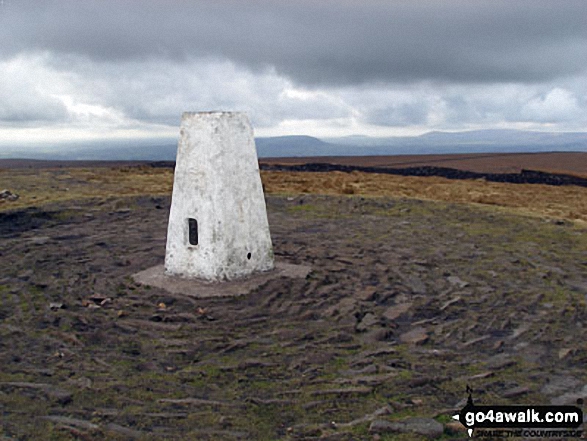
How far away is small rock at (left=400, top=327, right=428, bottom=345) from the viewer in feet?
30.3

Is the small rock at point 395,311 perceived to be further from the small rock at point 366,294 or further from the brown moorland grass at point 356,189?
the brown moorland grass at point 356,189

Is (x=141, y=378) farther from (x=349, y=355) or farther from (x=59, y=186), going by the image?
(x=59, y=186)

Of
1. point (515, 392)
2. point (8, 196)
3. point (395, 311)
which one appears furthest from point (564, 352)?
point (8, 196)

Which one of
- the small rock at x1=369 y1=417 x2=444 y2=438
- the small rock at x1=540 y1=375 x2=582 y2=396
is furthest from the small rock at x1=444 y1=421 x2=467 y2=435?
the small rock at x1=540 y1=375 x2=582 y2=396

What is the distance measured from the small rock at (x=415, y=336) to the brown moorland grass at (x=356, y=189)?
12120 millimetres

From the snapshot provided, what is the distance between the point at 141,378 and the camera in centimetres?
779

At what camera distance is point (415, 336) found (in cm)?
948

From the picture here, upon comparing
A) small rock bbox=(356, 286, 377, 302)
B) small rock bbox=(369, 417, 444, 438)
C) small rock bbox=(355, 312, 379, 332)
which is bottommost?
small rock bbox=(369, 417, 444, 438)

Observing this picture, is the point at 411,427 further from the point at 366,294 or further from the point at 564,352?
the point at 366,294

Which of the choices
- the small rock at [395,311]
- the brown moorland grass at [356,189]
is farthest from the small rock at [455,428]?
the brown moorland grass at [356,189]

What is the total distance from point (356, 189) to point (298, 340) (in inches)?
786

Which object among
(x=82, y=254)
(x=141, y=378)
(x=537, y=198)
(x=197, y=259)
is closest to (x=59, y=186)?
(x=82, y=254)

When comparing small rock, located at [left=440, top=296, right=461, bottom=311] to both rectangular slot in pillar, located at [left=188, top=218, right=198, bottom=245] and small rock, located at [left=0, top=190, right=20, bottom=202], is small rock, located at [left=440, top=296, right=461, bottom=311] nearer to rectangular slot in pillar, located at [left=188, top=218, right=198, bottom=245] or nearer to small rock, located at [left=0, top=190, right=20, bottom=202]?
rectangular slot in pillar, located at [left=188, top=218, right=198, bottom=245]

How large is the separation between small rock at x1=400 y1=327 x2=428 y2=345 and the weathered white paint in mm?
4119
